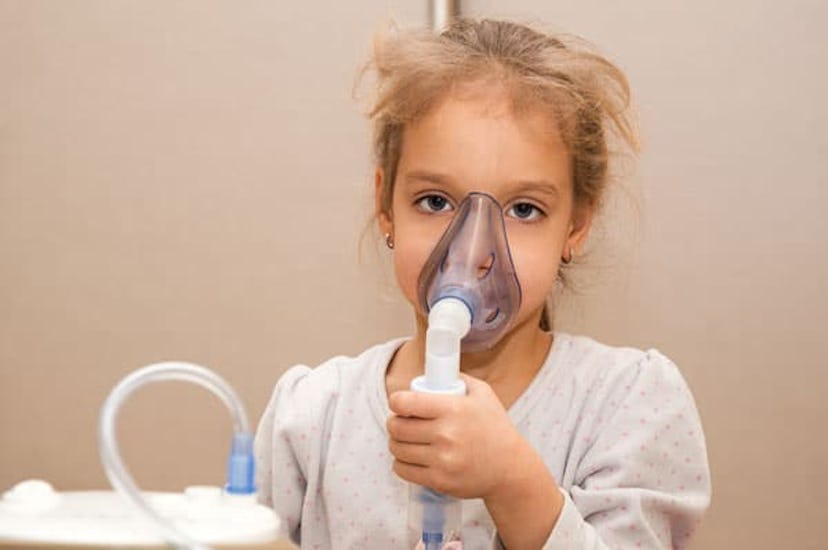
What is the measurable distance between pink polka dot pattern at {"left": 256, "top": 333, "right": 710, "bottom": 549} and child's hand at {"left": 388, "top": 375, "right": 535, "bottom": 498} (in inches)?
6.1

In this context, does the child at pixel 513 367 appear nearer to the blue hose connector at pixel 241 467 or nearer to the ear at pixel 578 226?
the ear at pixel 578 226

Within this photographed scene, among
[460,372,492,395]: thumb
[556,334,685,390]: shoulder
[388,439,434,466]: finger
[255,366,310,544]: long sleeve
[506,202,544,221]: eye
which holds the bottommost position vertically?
[255,366,310,544]: long sleeve

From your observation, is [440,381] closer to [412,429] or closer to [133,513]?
[412,429]

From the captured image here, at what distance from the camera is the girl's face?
912 mm

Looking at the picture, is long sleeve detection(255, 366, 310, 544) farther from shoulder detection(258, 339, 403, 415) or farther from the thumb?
the thumb

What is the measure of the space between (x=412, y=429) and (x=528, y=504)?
12cm

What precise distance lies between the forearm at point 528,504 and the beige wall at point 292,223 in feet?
1.89

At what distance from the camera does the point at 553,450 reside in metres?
0.97

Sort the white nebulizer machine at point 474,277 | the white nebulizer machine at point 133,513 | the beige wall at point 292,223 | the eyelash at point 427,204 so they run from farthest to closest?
the beige wall at point 292,223
the eyelash at point 427,204
the white nebulizer machine at point 474,277
the white nebulizer machine at point 133,513

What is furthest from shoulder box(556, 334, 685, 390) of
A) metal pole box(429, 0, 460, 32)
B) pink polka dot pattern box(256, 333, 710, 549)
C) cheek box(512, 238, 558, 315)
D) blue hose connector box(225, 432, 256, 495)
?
blue hose connector box(225, 432, 256, 495)

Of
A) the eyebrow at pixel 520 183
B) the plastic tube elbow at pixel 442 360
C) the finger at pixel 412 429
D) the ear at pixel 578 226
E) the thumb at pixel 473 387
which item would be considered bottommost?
the finger at pixel 412 429

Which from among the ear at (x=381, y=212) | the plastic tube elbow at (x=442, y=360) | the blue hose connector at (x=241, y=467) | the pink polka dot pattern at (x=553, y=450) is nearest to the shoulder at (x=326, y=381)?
the pink polka dot pattern at (x=553, y=450)

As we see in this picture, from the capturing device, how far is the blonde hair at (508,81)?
966mm

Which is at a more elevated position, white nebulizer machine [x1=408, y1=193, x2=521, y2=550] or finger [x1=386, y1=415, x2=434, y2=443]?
white nebulizer machine [x1=408, y1=193, x2=521, y2=550]
